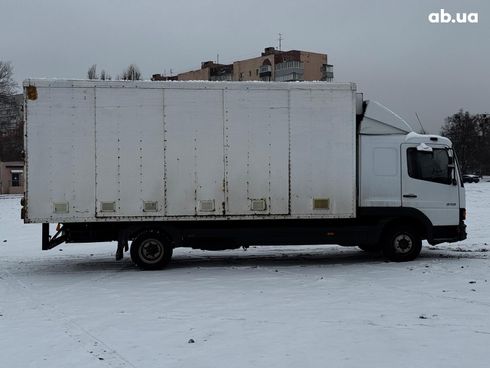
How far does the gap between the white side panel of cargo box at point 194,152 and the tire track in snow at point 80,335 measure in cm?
302

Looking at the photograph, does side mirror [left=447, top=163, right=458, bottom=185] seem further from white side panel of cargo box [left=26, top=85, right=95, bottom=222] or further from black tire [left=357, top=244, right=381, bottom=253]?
white side panel of cargo box [left=26, top=85, right=95, bottom=222]

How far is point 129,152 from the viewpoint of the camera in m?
10.8

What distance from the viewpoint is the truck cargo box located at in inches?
418

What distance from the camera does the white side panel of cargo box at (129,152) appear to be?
10.7 metres

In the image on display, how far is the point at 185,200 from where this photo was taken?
10.9 metres

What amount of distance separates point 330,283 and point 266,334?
3.37m

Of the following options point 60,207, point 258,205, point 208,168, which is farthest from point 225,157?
point 60,207

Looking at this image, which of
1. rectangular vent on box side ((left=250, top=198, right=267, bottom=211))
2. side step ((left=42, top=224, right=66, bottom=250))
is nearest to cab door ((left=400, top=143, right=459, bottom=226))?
rectangular vent on box side ((left=250, top=198, right=267, bottom=211))

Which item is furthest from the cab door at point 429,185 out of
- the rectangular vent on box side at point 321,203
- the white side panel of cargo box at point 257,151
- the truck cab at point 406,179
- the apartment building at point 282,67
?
the apartment building at point 282,67

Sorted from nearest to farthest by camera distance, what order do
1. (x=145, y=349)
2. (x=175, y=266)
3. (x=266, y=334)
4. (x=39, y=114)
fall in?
(x=145, y=349) < (x=266, y=334) < (x=39, y=114) < (x=175, y=266)

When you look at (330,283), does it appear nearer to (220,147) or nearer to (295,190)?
(295,190)

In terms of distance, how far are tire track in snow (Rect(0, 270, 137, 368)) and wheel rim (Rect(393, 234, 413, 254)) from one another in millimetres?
6898

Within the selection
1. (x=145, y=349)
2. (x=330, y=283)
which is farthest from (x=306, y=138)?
(x=145, y=349)

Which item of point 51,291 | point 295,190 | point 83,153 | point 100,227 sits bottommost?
point 51,291
